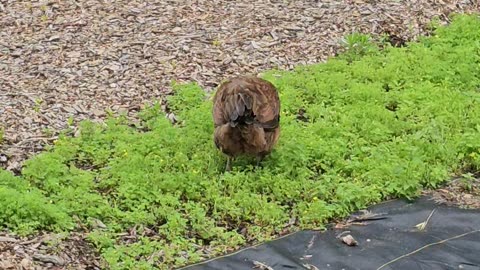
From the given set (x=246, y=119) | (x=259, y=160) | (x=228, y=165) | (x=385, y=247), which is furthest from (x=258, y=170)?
(x=385, y=247)

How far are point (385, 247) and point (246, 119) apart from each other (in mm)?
1517

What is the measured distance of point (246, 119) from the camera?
6395 mm

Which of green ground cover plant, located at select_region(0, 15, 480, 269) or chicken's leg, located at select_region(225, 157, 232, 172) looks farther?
chicken's leg, located at select_region(225, 157, 232, 172)

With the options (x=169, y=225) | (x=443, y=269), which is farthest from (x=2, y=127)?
(x=443, y=269)

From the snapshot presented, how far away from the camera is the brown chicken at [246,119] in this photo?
6430 mm

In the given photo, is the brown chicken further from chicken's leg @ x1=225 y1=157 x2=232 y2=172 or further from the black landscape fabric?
the black landscape fabric

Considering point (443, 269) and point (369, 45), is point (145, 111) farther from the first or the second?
point (443, 269)

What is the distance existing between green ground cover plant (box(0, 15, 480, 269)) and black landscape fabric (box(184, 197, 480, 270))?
9.0 inches

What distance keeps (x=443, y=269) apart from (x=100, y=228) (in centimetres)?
248

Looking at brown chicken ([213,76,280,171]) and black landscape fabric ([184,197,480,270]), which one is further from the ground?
brown chicken ([213,76,280,171])

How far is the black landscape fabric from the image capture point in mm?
5508

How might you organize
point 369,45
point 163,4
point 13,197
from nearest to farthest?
1. point 13,197
2. point 369,45
3. point 163,4

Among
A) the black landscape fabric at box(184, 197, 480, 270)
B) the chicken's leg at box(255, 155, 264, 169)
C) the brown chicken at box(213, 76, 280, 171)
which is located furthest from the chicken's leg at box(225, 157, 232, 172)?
the black landscape fabric at box(184, 197, 480, 270)

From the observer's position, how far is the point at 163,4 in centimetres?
1005
